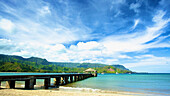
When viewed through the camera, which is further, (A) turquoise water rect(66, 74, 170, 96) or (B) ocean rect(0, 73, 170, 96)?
(A) turquoise water rect(66, 74, 170, 96)

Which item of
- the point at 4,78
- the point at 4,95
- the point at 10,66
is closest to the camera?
the point at 4,95

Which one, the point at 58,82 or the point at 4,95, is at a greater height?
the point at 4,95

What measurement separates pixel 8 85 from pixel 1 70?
18240 cm

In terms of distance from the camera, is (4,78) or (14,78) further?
(14,78)

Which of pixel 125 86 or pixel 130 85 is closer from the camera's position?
pixel 125 86

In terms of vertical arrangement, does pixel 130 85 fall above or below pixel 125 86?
below

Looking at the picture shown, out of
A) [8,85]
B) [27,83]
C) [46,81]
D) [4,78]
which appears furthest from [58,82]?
[4,78]

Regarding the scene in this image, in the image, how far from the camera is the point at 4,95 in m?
13.1

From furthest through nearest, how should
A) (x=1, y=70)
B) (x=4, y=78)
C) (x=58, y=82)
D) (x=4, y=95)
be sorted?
(x=1, y=70) → (x=58, y=82) → (x=4, y=78) → (x=4, y=95)

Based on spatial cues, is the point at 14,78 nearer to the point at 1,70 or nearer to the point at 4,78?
the point at 4,78

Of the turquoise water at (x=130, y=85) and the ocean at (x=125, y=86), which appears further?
the turquoise water at (x=130, y=85)

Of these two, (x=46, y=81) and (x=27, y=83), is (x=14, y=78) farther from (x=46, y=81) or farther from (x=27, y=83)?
(x=46, y=81)

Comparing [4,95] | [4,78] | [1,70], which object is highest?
[4,78]

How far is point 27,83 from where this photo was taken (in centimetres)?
2156
